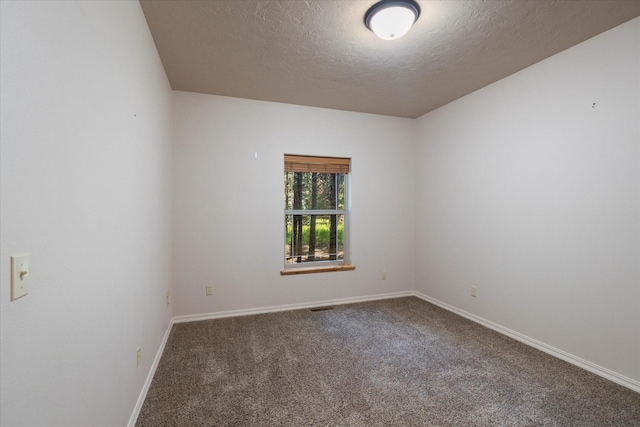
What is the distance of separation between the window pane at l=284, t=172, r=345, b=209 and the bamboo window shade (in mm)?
140

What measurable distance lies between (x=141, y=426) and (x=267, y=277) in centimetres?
195

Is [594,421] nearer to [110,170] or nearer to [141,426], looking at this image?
[141,426]

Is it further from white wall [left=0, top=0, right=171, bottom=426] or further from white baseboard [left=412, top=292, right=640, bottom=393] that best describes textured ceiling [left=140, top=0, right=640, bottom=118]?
white baseboard [left=412, top=292, right=640, bottom=393]

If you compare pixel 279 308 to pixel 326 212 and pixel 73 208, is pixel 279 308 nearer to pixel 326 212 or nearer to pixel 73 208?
pixel 326 212

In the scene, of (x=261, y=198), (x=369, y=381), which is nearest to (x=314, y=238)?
(x=261, y=198)

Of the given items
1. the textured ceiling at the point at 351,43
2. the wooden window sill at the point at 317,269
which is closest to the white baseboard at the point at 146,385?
the wooden window sill at the point at 317,269

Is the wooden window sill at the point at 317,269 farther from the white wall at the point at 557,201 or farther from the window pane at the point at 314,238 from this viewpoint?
the white wall at the point at 557,201

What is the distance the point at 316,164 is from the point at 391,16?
2.09m

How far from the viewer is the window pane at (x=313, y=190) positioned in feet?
12.5

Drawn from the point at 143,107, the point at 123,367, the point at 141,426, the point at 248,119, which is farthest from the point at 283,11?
the point at 141,426

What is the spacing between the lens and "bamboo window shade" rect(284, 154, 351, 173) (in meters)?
3.66

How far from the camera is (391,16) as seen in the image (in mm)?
1847

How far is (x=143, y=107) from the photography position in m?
1.98

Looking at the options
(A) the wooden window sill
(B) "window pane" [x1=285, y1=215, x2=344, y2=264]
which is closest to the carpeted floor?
(A) the wooden window sill
